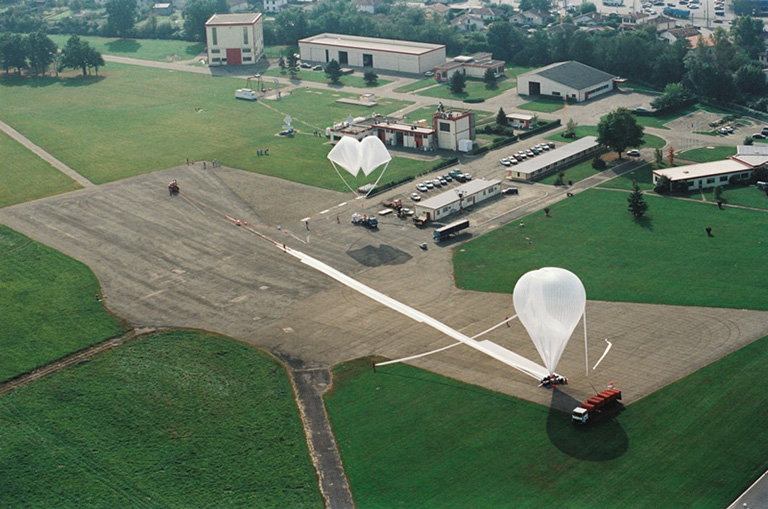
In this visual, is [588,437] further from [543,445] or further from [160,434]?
[160,434]

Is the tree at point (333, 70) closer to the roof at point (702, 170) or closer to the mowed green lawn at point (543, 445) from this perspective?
the roof at point (702, 170)

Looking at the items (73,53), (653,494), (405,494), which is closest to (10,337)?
(405,494)

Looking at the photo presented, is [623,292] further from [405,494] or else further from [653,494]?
[405,494]

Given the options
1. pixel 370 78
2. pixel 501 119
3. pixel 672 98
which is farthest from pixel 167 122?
pixel 672 98

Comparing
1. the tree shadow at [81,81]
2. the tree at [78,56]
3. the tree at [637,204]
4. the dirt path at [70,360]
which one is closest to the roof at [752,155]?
the tree at [637,204]

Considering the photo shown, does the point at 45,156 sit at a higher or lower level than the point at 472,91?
lower

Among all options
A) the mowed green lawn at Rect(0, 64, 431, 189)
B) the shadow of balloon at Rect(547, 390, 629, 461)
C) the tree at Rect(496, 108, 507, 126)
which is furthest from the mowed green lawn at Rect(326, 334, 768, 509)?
the tree at Rect(496, 108, 507, 126)

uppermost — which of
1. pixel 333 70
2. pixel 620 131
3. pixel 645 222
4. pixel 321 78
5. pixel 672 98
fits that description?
pixel 333 70
